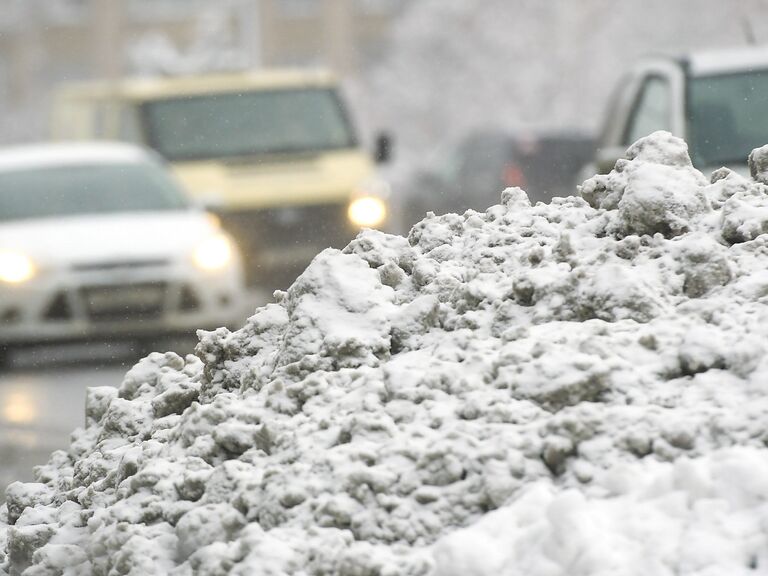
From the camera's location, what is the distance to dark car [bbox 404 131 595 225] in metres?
23.8

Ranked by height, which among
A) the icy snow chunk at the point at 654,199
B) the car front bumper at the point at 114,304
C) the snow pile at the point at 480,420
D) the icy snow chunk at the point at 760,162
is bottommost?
the snow pile at the point at 480,420

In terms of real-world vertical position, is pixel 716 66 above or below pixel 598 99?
below

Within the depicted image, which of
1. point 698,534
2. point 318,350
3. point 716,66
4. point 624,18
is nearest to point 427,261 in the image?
point 318,350

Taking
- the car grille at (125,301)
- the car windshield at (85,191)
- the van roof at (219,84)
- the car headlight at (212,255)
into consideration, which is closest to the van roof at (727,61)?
the car headlight at (212,255)

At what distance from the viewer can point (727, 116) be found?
33.0 ft

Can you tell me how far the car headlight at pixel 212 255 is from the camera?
12281mm

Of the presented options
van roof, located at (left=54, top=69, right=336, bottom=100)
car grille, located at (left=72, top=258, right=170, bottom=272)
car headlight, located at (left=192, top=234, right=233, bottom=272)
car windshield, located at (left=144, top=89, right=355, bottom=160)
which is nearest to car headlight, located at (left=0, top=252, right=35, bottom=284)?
car grille, located at (left=72, top=258, right=170, bottom=272)

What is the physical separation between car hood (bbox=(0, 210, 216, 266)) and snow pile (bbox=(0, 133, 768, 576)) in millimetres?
7719

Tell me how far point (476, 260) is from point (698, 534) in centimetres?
140

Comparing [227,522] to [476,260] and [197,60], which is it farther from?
[197,60]

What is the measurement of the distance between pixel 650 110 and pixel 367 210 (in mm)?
4202

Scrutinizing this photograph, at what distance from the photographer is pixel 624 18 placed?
44.5m

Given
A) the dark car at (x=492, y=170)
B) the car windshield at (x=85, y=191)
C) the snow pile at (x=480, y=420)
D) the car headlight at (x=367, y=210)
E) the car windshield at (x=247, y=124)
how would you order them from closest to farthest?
the snow pile at (x=480, y=420)
the car windshield at (x=85, y=191)
the car headlight at (x=367, y=210)
the car windshield at (x=247, y=124)
the dark car at (x=492, y=170)

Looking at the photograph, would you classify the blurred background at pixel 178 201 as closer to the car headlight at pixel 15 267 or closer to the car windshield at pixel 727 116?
the car headlight at pixel 15 267
